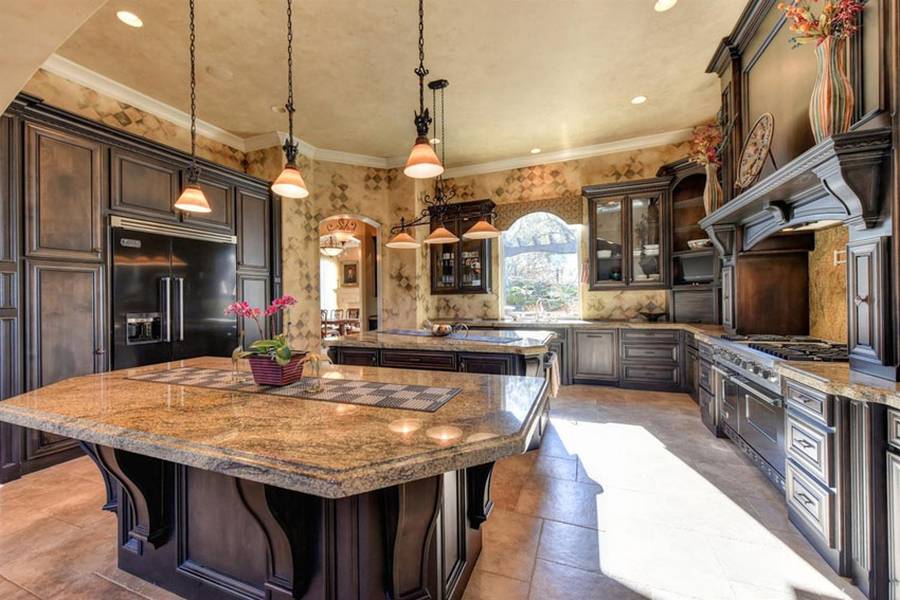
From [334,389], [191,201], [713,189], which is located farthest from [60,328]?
A: [713,189]

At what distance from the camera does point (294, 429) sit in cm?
116

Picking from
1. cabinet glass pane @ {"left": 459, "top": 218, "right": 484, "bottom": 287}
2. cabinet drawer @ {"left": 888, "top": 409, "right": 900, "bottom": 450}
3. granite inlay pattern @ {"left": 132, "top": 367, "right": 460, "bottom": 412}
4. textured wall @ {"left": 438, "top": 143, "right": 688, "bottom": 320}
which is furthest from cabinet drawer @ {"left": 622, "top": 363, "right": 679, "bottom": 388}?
granite inlay pattern @ {"left": 132, "top": 367, "right": 460, "bottom": 412}

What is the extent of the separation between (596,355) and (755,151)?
9.54 feet

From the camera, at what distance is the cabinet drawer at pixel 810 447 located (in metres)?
1.76

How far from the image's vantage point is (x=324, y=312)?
30.7 ft

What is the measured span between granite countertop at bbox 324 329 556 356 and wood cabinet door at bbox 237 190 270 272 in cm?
180

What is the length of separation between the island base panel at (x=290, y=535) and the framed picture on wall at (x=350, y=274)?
9.01 metres

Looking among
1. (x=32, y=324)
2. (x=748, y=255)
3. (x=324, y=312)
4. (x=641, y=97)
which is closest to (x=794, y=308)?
(x=748, y=255)

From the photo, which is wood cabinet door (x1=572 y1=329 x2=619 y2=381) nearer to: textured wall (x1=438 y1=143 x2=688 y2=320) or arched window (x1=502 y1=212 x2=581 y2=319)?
textured wall (x1=438 y1=143 x2=688 y2=320)

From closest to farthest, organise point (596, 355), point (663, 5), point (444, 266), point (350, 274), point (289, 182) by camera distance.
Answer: point (289, 182)
point (663, 5)
point (596, 355)
point (444, 266)
point (350, 274)

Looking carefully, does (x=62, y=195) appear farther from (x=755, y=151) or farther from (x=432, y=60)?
(x=755, y=151)

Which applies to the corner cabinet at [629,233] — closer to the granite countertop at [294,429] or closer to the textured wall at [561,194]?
the textured wall at [561,194]

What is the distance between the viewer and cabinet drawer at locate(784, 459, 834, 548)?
5.72 feet

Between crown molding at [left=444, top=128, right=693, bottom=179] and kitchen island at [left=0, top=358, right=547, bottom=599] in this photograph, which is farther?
crown molding at [left=444, top=128, right=693, bottom=179]
